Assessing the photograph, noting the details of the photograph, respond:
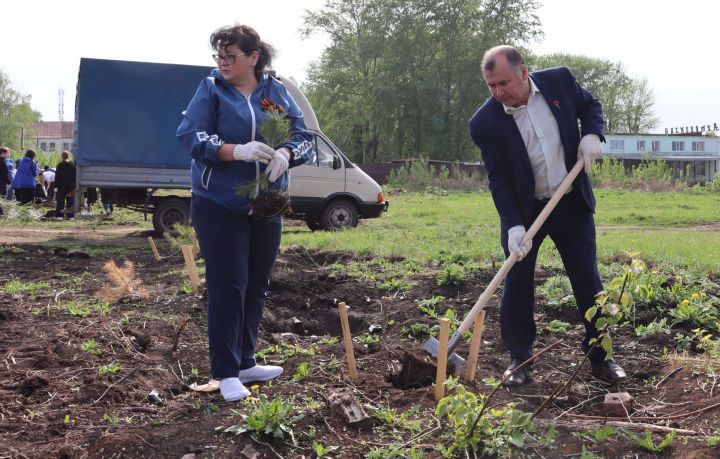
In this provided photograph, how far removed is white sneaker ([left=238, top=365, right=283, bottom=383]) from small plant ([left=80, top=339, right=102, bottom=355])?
1.12 metres

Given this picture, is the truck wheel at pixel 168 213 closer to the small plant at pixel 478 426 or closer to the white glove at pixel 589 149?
the white glove at pixel 589 149

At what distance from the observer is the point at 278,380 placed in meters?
4.48

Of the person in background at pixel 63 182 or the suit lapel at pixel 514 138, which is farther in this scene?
the person in background at pixel 63 182

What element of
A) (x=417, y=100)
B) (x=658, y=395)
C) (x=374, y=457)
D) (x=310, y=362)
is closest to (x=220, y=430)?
(x=374, y=457)

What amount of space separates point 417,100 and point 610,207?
29.4m

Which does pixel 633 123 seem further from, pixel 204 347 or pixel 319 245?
pixel 204 347

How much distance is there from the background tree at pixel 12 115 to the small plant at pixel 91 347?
7732 cm

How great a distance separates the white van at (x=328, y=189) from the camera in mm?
14617

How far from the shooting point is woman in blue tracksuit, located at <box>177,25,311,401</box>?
398 cm

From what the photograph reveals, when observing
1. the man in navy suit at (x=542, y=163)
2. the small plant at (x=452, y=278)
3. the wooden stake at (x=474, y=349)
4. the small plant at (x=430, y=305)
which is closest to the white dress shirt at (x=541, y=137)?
the man in navy suit at (x=542, y=163)

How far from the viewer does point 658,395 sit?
13.7ft

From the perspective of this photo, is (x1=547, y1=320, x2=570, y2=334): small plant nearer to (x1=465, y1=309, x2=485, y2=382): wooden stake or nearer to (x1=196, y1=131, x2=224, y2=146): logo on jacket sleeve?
(x1=465, y1=309, x2=485, y2=382): wooden stake

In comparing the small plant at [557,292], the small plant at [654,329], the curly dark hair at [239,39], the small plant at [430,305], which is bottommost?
the small plant at [654,329]

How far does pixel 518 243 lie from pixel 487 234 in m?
8.30
